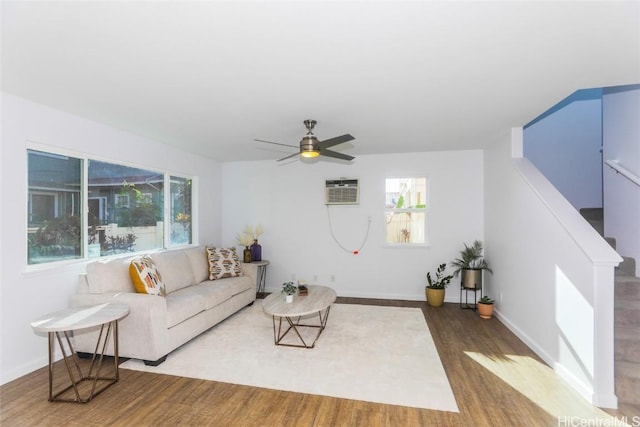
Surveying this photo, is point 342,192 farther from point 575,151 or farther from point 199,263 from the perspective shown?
point 575,151

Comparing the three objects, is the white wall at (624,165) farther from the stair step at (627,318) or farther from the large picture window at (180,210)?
the large picture window at (180,210)

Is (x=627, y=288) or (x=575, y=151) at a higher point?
(x=575, y=151)

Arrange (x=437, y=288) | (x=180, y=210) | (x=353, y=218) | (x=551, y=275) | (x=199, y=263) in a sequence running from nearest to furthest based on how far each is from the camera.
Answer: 1. (x=551, y=275)
2. (x=199, y=263)
3. (x=437, y=288)
4. (x=180, y=210)
5. (x=353, y=218)

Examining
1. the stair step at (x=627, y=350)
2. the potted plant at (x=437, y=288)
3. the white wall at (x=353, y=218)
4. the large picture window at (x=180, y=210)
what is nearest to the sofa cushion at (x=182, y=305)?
the large picture window at (x=180, y=210)

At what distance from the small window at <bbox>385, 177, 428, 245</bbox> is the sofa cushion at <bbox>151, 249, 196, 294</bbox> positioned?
3.28 meters

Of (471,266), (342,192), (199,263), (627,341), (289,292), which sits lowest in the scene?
(627,341)

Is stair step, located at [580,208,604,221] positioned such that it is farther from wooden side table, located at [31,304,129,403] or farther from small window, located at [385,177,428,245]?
wooden side table, located at [31,304,129,403]

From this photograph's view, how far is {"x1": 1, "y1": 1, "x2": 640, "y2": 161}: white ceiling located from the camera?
1.51 meters

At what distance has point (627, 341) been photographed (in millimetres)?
2375

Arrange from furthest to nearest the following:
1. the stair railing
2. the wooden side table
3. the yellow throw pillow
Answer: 1. the yellow throw pillow
2. the stair railing
3. the wooden side table

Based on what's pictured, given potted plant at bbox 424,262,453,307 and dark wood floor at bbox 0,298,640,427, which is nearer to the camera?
dark wood floor at bbox 0,298,640,427

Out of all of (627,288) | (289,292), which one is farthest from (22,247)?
(627,288)

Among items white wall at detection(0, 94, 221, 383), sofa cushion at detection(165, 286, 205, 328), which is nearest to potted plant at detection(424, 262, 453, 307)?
sofa cushion at detection(165, 286, 205, 328)

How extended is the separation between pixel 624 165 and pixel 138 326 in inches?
202
